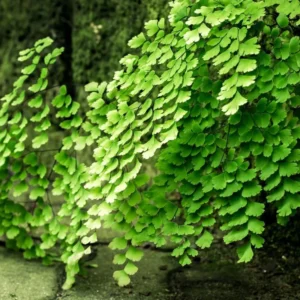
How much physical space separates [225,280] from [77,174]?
82 centimetres

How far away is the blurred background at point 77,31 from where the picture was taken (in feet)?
11.4

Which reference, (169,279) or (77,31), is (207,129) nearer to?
(169,279)

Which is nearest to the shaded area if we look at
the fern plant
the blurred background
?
the fern plant

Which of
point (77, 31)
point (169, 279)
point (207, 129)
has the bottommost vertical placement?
point (169, 279)

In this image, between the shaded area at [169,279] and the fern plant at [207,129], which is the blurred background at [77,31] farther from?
the shaded area at [169,279]

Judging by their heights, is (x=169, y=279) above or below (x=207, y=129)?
below

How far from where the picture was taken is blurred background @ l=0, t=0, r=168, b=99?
347cm

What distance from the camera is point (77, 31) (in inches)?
151

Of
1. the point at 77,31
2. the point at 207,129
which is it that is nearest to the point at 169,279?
the point at 207,129

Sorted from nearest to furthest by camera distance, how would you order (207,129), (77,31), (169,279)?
1. (207,129)
2. (169,279)
3. (77,31)

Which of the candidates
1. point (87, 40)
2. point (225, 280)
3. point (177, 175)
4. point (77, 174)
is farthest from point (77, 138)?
point (87, 40)

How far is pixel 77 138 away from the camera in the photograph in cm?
250

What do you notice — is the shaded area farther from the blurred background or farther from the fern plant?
the blurred background

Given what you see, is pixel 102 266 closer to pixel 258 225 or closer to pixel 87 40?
pixel 258 225
